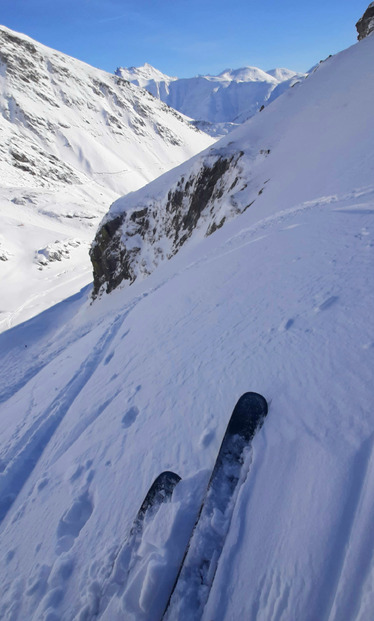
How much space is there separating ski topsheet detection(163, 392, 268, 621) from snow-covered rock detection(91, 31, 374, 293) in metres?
7.22

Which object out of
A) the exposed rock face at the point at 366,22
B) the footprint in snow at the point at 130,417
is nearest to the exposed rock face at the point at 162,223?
the footprint in snow at the point at 130,417

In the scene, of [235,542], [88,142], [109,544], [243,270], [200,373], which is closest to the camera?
[235,542]

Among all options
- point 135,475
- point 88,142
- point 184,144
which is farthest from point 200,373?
point 184,144

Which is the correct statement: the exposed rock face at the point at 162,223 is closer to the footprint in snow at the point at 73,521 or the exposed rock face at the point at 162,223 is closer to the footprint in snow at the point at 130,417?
the footprint in snow at the point at 130,417

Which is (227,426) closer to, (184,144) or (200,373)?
(200,373)

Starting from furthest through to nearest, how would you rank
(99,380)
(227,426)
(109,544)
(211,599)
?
1. (99,380)
2. (227,426)
3. (109,544)
4. (211,599)

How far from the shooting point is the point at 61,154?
264 feet

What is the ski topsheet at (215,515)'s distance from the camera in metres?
2.20

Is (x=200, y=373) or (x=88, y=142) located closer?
(x=200, y=373)

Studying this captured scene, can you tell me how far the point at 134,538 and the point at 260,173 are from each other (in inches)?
618

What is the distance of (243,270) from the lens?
6.48 meters

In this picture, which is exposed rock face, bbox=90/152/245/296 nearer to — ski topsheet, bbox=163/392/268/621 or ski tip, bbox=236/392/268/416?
ski tip, bbox=236/392/268/416

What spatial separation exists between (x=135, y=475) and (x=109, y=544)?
2.07 ft

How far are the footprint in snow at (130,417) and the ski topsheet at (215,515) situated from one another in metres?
1.57
